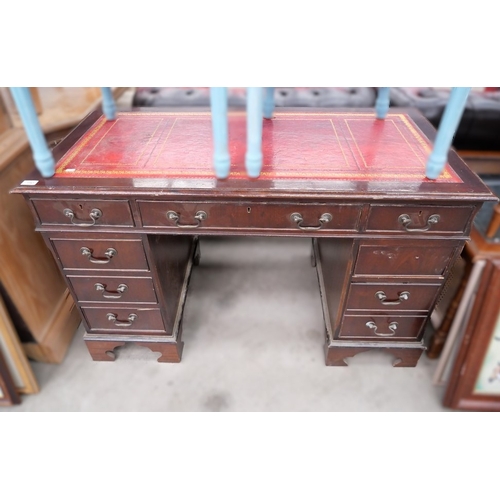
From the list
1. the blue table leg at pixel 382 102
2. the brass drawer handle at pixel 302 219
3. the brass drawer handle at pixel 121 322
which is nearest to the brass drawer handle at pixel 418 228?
the brass drawer handle at pixel 302 219

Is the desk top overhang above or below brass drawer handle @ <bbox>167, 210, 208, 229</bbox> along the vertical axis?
above

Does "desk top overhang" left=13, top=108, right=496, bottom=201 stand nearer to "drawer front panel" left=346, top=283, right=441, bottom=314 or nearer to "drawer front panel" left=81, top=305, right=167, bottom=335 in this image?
"drawer front panel" left=346, top=283, right=441, bottom=314

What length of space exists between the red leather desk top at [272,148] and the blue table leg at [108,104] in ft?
0.12

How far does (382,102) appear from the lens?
5.61 ft

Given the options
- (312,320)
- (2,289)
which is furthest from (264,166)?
(2,289)

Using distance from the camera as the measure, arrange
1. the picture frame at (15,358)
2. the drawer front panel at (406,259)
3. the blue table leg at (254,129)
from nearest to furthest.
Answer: the blue table leg at (254,129) < the drawer front panel at (406,259) < the picture frame at (15,358)

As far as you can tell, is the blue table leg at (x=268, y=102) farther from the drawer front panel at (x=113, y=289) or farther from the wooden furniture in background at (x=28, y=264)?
the wooden furniture in background at (x=28, y=264)

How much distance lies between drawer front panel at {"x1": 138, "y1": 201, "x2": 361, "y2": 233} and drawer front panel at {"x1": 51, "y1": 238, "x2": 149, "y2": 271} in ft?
0.51

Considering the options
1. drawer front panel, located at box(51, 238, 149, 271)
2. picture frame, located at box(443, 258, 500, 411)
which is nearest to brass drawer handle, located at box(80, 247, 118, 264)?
drawer front panel, located at box(51, 238, 149, 271)

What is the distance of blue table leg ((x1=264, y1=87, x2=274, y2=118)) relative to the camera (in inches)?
66.3

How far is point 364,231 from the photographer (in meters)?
1.43

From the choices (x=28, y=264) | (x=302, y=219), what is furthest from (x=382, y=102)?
(x=28, y=264)

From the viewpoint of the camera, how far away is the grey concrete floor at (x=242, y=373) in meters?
1.78

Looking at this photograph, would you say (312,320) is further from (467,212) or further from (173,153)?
(173,153)
